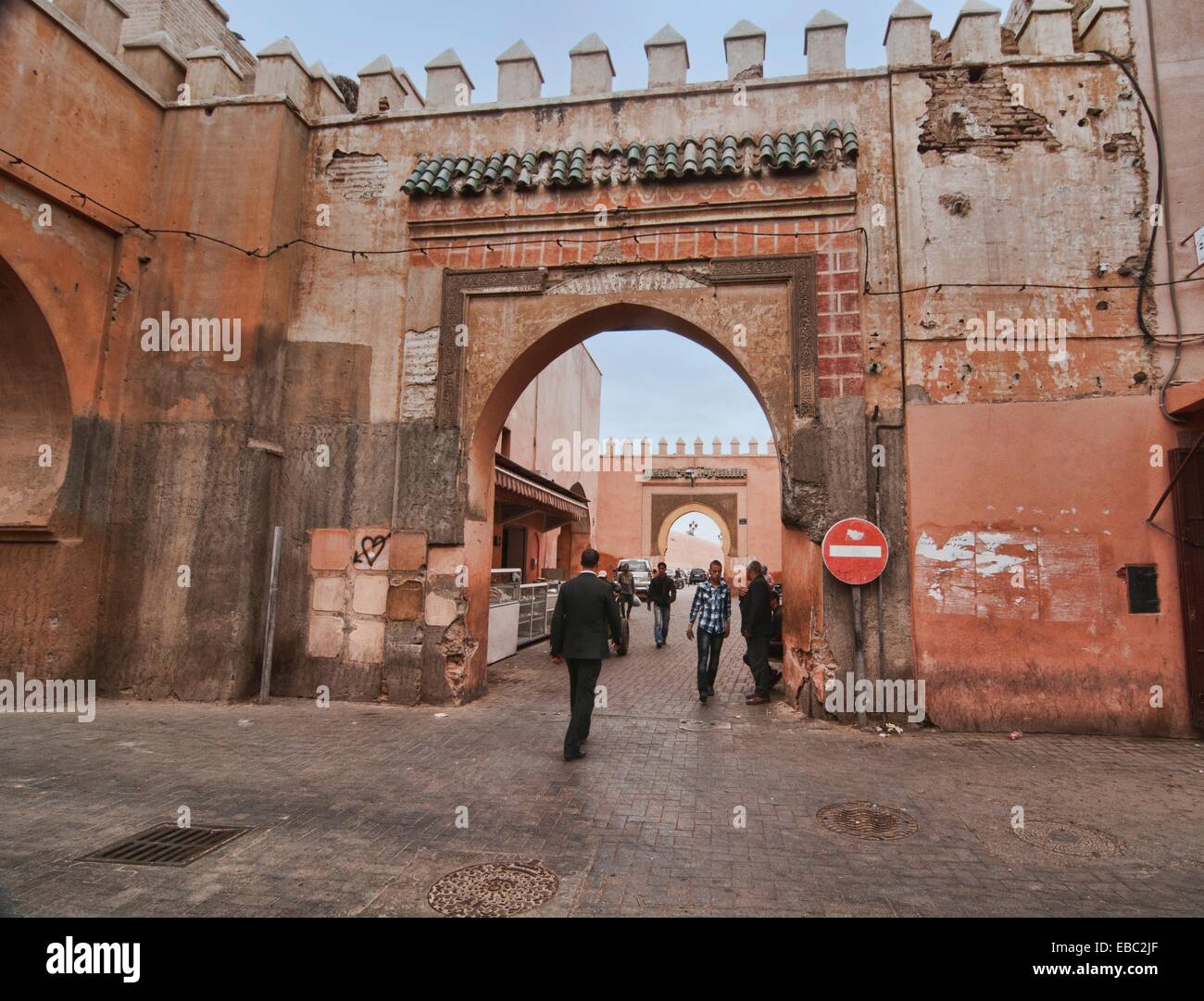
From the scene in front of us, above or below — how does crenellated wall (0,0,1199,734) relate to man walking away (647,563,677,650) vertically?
above

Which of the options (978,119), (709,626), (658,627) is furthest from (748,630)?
(978,119)

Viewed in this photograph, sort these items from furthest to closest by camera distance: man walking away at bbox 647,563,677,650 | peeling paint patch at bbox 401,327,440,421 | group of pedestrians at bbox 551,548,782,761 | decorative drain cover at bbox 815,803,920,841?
1. man walking away at bbox 647,563,677,650
2. peeling paint patch at bbox 401,327,440,421
3. group of pedestrians at bbox 551,548,782,761
4. decorative drain cover at bbox 815,803,920,841

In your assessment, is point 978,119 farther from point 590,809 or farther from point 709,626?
point 590,809

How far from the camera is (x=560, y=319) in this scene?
7.96 metres

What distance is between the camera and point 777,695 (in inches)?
330

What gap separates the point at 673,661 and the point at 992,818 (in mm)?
7517

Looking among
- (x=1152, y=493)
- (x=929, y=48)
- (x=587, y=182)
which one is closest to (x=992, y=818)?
(x=1152, y=493)

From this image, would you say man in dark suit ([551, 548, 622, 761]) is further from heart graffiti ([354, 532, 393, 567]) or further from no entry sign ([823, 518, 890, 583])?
heart graffiti ([354, 532, 393, 567])

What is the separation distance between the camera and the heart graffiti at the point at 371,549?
7.88m

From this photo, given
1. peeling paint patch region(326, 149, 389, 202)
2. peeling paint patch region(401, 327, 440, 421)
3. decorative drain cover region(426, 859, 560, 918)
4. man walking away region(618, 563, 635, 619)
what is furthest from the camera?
man walking away region(618, 563, 635, 619)

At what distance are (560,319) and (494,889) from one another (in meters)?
6.03

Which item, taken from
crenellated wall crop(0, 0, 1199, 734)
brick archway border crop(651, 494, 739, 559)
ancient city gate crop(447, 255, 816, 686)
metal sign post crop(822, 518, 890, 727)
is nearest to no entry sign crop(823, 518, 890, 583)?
metal sign post crop(822, 518, 890, 727)

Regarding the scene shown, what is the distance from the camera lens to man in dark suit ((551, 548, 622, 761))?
564cm

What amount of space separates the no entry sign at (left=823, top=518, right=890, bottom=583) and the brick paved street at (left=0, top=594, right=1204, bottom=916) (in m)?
1.50
